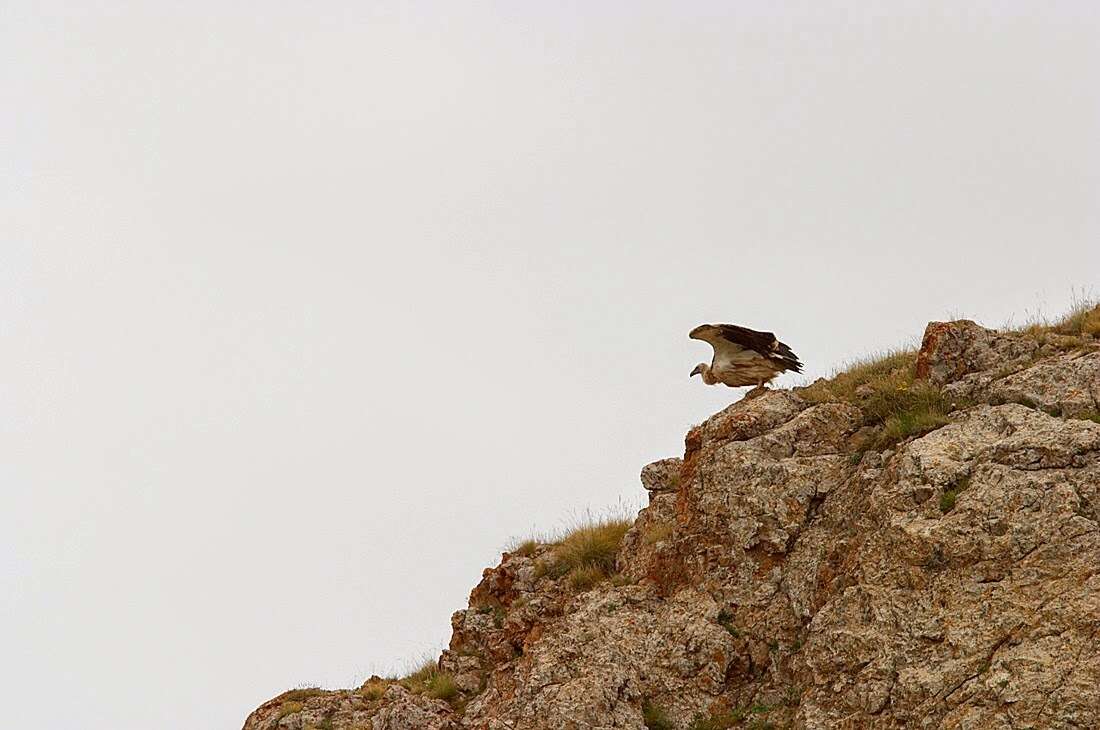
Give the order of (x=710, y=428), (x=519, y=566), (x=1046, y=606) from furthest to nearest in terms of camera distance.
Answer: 1. (x=519, y=566)
2. (x=710, y=428)
3. (x=1046, y=606)

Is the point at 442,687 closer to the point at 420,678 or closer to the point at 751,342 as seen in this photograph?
the point at 420,678

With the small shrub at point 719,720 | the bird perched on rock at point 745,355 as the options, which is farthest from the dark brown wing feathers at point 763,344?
the small shrub at point 719,720

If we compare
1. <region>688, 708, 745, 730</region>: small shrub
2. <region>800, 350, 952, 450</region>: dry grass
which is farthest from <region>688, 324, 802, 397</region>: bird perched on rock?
<region>688, 708, 745, 730</region>: small shrub

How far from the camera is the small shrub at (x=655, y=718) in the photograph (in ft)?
45.6

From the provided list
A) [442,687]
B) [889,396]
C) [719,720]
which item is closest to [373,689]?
[442,687]

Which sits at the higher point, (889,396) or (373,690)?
(889,396)

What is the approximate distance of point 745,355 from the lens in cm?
1798

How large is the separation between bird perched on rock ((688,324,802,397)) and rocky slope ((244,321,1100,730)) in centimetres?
84

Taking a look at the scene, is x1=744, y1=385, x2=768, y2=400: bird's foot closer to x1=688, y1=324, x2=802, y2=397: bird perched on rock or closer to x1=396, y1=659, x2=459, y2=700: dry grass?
x1=688, y1=324, x2=802, y2=397: bird perched on rock

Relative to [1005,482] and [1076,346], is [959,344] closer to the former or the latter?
[1076,346]

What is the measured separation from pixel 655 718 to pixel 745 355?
20.6 feet

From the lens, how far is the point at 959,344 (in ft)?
51.3

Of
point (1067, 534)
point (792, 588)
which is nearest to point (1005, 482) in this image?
point (1067, 534)

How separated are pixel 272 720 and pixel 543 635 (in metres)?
4.75
